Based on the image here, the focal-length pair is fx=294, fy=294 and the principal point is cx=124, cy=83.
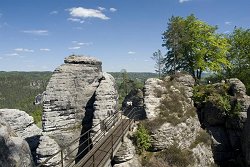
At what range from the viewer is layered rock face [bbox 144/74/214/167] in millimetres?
27000

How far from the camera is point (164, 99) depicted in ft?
102

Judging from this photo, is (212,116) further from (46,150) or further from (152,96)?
(46,150)

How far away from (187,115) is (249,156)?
7.20 metres

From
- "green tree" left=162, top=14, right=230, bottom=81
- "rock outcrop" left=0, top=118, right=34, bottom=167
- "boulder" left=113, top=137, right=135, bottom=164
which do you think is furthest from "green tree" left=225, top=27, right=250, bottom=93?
"rock outcrop" left=0, top=118, right=34, bottom=167

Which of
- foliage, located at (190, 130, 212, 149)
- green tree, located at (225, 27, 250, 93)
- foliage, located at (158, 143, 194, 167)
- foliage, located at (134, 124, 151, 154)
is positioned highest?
green tree, located at (225, 27, 250, 93)

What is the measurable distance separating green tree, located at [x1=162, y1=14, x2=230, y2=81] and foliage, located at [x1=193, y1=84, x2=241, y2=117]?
11286mm

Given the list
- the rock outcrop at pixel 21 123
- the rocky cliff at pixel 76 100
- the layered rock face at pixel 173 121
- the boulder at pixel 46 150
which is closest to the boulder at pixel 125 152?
the layered rock face at pixel 173 121

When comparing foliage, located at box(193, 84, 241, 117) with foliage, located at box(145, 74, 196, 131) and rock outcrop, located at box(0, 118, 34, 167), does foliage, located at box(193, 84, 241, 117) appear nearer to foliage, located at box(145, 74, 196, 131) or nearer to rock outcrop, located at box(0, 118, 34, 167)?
foliage, located at box(145, 74, 196, 131)

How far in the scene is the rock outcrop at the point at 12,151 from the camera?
15.2 meters

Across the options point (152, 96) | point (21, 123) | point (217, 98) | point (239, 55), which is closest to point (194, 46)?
point (239, 55)

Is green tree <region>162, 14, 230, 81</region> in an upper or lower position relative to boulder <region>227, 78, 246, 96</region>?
upper

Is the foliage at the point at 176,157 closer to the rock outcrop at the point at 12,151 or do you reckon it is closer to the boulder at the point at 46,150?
the boulder at the point at 46,150

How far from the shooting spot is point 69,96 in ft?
102

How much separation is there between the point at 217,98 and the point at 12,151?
2574 cm
